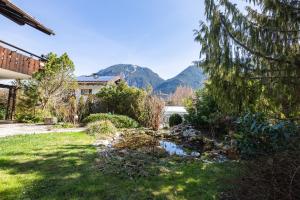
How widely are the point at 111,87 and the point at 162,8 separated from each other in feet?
29.7

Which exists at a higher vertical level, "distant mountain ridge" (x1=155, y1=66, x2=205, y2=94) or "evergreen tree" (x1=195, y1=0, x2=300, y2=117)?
"distant mountain ridge" (x1=155, y1=66, x2=205, y2=94)

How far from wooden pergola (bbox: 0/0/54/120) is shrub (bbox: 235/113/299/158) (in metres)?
8.06

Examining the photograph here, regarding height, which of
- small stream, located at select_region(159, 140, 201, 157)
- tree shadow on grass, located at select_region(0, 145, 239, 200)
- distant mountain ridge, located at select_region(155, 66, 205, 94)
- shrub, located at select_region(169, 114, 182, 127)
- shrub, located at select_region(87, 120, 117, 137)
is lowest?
tree shadow on grass, located at select_region(0, 145, 239, 200)

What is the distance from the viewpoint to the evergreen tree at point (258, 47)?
5.04 m

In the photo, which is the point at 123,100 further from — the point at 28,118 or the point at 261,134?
the point at 261,134

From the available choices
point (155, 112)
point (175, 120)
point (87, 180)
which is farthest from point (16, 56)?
point (87, 180)

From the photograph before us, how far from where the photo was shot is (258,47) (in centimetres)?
516

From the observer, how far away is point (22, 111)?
17.7 m

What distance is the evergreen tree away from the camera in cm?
504

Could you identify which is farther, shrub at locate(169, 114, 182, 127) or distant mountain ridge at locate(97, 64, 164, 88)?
distant mountain ridge at locate(97, 64, 164, 88)

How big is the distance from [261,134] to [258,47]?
1.66 m

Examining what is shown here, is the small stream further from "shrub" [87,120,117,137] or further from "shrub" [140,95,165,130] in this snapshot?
"shrub" [140,95,165,130]

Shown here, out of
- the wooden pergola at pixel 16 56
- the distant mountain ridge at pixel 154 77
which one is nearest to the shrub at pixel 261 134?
the wooden pergola at pixel 16 56

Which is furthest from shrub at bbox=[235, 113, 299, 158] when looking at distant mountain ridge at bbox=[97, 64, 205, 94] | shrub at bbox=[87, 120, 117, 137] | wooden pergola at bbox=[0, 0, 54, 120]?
distant mountain ridge at bbox=[97, 64, 205, 94]
